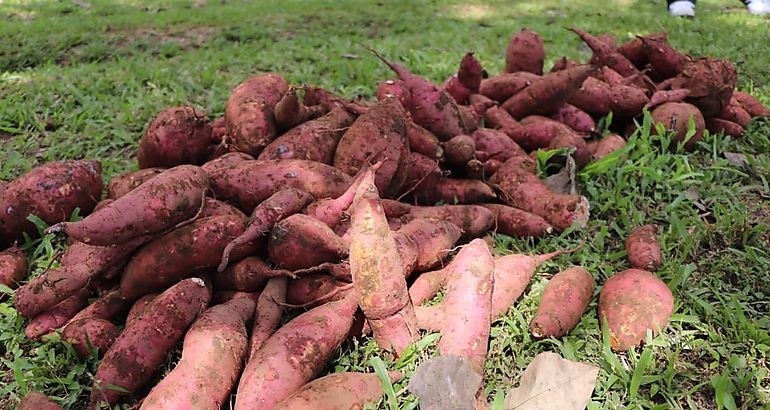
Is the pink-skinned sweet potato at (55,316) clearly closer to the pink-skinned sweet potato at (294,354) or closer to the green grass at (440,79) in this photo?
the green grass at (440,79)

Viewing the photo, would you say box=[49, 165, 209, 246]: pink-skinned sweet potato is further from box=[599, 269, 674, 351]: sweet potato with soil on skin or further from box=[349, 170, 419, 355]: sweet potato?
box=[599, 269, 674, 351]: sweet potato with soil on skin

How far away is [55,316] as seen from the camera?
2092 millimetres

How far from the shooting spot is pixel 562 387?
1716mm

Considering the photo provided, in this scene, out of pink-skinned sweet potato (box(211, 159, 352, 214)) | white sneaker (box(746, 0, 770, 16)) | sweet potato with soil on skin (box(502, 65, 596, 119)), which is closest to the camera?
pink-skinned sweet potato (box(211, 159, 352, 214))

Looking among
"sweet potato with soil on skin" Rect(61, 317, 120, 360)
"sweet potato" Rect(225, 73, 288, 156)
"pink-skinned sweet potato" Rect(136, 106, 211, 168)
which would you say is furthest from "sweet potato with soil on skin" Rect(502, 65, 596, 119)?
"sweet potato with soil on skin" Rect(61, 317, 120, 360)

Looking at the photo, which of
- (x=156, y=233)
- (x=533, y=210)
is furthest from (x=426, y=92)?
(x=156, y=233)

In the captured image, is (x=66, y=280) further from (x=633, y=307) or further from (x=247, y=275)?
(x=633, y=307)

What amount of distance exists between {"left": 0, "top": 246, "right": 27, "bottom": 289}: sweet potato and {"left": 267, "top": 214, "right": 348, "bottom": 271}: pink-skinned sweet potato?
1194mm

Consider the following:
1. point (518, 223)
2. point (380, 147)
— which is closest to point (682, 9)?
point (518, 223)

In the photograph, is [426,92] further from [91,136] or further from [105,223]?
[91,136]

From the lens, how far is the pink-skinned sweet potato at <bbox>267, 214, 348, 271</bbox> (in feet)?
6.63

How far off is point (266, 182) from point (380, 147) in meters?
0.52

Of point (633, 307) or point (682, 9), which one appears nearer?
point (633, 307)

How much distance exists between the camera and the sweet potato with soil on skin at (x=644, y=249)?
2.33 meters
